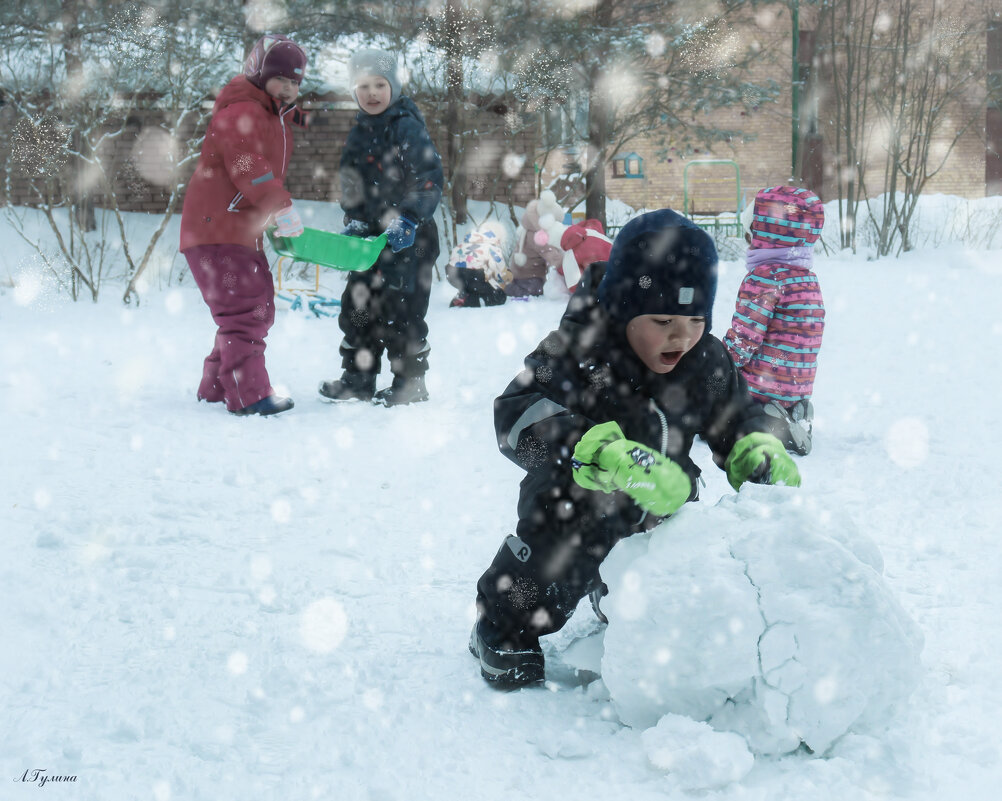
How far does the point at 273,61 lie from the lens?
3.92m

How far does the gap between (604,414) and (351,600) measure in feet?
2.83

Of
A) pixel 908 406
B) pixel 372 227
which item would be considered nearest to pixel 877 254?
pixel 908 406

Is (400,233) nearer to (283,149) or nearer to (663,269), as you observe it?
(283,149)

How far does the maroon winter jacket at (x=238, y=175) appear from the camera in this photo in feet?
12.6

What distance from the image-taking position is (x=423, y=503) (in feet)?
9.96

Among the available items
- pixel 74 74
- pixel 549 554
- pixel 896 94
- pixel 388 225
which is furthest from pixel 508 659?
pixel 896 94

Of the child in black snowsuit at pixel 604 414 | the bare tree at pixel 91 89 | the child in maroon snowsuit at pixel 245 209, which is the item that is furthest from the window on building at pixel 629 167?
the child in black snowsuit at pixel 604 414

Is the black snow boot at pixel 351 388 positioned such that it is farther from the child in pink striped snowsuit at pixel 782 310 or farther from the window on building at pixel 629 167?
the window on building at pixel 629 167

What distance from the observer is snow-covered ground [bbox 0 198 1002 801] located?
5.00ft

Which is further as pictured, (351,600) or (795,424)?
(795,424)

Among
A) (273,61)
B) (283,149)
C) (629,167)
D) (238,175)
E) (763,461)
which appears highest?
(629,167)

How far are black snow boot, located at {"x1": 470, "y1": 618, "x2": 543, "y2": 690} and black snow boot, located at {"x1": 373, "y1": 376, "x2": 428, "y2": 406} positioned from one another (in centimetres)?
264

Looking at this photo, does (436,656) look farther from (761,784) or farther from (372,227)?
(372,227)

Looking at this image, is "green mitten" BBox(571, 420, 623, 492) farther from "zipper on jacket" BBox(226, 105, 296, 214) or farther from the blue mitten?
"zipper on jacket" BBox(226, 105, 296, 214)
